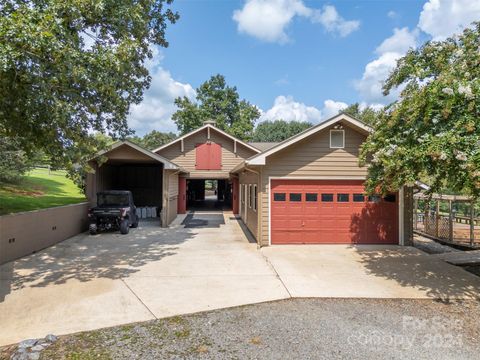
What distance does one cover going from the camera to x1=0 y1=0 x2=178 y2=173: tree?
6.25m

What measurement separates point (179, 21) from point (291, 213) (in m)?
10.5

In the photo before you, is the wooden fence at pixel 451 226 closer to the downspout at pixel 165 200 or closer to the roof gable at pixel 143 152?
the roof gable at pixel 143 152

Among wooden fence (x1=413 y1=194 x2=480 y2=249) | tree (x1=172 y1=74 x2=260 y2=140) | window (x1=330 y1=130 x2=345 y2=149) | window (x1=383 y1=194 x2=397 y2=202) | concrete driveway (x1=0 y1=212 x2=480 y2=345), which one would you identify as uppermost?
tree (x1=172 y1=74 x2=260 y2=140)

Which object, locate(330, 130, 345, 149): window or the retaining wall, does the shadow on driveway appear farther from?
locate(330, 130, 345, 149): window

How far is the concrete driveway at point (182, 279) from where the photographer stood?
548cm

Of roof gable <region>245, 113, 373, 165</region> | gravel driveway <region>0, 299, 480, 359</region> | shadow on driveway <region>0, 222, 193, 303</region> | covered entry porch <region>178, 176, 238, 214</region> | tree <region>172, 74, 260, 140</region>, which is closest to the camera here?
gravel driveway <region>0, 299, 480, 359</region>

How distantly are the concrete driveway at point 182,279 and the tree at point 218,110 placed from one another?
3365 cm

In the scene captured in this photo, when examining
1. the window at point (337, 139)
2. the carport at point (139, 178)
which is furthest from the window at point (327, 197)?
the carport at point (139, 178)

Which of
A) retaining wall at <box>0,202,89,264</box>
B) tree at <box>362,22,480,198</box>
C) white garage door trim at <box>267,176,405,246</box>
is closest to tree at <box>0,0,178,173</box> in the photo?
retaining wall at <box>0,202,89,264</box>

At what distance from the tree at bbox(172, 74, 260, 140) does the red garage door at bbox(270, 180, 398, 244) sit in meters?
32.0

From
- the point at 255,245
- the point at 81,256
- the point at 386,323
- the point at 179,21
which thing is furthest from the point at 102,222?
the point at 386,323

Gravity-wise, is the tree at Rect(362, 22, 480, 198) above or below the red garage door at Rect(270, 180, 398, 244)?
above

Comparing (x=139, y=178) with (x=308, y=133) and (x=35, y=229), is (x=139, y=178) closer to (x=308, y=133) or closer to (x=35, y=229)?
(x=35, y=229)

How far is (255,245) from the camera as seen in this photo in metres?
11.3
